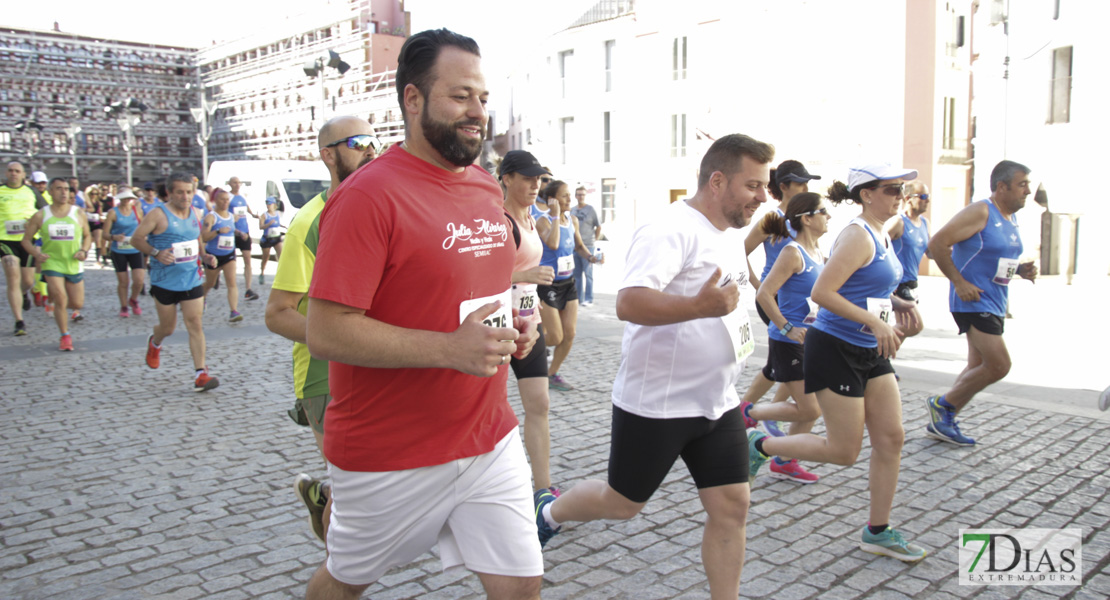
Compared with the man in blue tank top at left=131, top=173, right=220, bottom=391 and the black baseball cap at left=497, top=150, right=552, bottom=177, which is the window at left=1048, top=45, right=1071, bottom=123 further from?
the man in blue tank top at left=131, top=173, right=220, bottom=391

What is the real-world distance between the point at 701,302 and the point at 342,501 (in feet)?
4.43

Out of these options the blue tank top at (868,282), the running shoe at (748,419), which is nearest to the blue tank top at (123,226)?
the running shoe at (748,419)

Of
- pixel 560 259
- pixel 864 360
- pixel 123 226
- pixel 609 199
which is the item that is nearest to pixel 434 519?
pixel 864 360

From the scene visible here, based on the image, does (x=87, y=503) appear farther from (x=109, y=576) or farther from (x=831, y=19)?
(x=831, y=19)

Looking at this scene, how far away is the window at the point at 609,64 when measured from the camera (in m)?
38.6

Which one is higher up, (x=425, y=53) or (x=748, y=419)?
(x=425, y=53)

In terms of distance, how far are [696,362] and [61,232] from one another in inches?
392

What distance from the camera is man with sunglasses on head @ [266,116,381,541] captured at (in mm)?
3294

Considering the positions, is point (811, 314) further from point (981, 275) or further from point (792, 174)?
point (981, 275)

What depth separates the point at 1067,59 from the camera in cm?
2000

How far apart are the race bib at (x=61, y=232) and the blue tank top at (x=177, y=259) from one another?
304 centimetres

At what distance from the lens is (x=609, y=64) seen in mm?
38875

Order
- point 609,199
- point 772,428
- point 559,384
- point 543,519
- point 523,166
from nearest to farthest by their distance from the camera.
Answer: point 543,519, point 523,166, point 772,428, point 559,384, point 609,199

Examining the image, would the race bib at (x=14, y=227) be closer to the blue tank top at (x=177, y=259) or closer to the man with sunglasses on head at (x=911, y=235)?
the blue tank top at (x=177, y=259)
